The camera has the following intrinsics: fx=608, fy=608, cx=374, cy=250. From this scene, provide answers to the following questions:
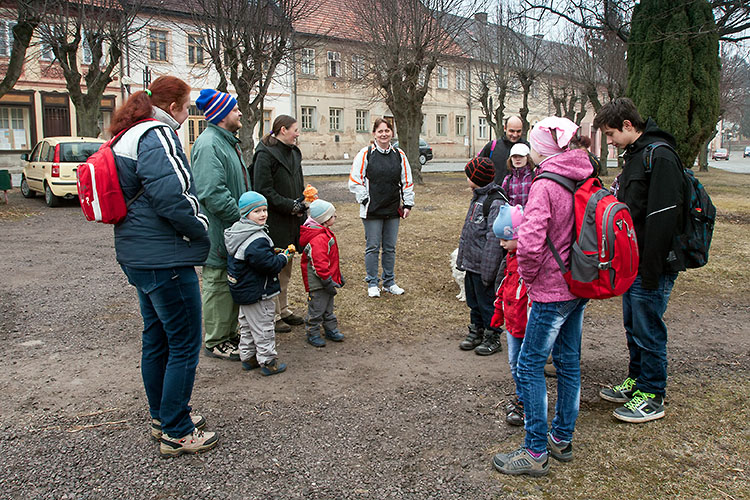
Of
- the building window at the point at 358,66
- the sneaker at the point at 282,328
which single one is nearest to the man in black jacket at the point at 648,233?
the sneaker at the point at 282,328

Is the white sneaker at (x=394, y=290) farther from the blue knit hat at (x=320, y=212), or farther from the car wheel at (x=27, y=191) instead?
the car wheel at (x=27, y=191)

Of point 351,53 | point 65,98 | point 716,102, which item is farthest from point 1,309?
point 65,98

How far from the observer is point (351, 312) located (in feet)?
Answer: 20.1

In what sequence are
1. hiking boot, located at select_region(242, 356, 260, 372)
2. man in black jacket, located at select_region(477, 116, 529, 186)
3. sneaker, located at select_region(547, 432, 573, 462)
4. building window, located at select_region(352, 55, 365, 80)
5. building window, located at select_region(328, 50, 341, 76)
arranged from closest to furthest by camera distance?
sneaker, located at select_region(547, 432, 573, 462) → hiking boot, located at select_region(242, 356, 260, 372) → man in black jacket, located at select_region(477, 116, 529, 186) → building window, located at select_region(352, 55, 365, 80) → building window, located at select_region(328, 50, 341, 76)

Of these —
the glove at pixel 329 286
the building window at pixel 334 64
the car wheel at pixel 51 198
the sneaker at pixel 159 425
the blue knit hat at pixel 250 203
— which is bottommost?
the sneaker at pixel 159 425

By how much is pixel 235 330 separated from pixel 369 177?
7.56 ft

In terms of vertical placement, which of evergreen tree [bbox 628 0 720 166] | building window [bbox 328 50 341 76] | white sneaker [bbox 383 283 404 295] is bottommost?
white sneaker [bbox 383 283 404 295]

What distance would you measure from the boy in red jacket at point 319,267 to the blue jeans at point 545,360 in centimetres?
213

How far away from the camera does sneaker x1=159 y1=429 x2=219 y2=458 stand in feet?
10.8

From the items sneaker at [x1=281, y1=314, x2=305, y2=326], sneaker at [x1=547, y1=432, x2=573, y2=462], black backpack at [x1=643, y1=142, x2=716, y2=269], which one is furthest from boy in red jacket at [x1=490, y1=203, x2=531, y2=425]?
sneaker at [x1=281, y1=314, x2=305, y2=326]

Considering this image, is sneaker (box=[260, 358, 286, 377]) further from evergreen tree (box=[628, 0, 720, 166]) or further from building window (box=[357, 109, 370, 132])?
building window (box=[357, 109, 370, 132])

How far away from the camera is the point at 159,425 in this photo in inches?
135

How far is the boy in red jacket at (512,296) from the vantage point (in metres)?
3.41

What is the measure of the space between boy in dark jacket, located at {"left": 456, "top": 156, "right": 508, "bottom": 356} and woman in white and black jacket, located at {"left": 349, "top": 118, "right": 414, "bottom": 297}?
5.10 feet
